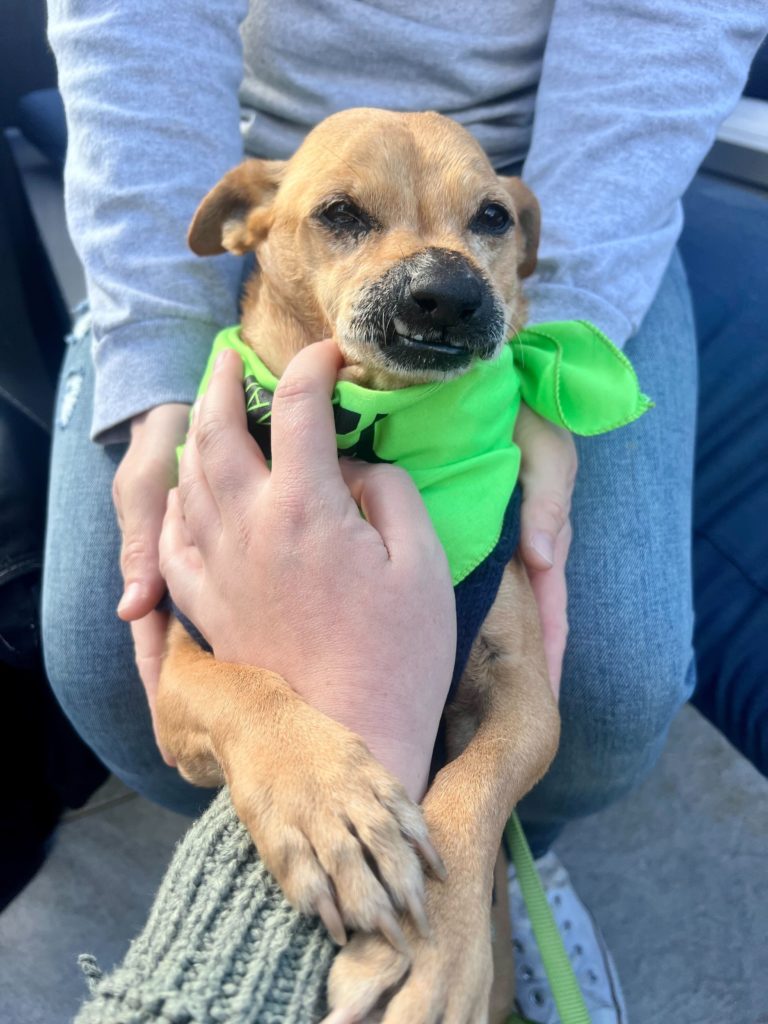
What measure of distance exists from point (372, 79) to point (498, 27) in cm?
32

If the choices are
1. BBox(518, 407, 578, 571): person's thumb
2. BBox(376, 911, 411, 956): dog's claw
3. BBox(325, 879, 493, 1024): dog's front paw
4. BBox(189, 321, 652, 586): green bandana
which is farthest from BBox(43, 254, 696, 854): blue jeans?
BBox(376, 911, 411, 956): dog's claw

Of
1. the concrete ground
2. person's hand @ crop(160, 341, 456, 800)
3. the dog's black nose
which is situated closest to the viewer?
person's hand @ crop(160, 341, 456, 800)

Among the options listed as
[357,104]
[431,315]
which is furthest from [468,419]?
[357,104]

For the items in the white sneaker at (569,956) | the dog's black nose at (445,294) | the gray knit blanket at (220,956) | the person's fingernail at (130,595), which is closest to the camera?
the gray knit blanket at (220,956)

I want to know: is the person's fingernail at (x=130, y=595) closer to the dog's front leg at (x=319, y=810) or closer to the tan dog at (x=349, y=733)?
the tan dog at (x=349, y=733)

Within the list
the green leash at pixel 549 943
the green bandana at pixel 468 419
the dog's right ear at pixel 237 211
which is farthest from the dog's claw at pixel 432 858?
the dog's right ear at pixel 237 211

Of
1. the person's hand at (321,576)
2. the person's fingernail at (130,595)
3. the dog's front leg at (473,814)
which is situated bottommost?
the person's fingernail at (130,595)

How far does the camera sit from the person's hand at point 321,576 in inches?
40.6

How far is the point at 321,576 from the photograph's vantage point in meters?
1.07

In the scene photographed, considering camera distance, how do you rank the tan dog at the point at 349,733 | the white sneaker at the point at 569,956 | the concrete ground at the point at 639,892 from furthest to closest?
the concrete ground at the point at 639,892, the white sneaker at the point at 569,956, the tan dog at the point at 349,733

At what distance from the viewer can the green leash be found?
1071mm

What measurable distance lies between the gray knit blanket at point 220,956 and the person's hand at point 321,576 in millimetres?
220

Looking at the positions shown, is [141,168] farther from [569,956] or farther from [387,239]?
[569,956]

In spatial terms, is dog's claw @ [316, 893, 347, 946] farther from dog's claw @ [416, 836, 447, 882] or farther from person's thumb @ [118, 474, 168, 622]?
person's thumb @ [118, 474, 168, 622]
